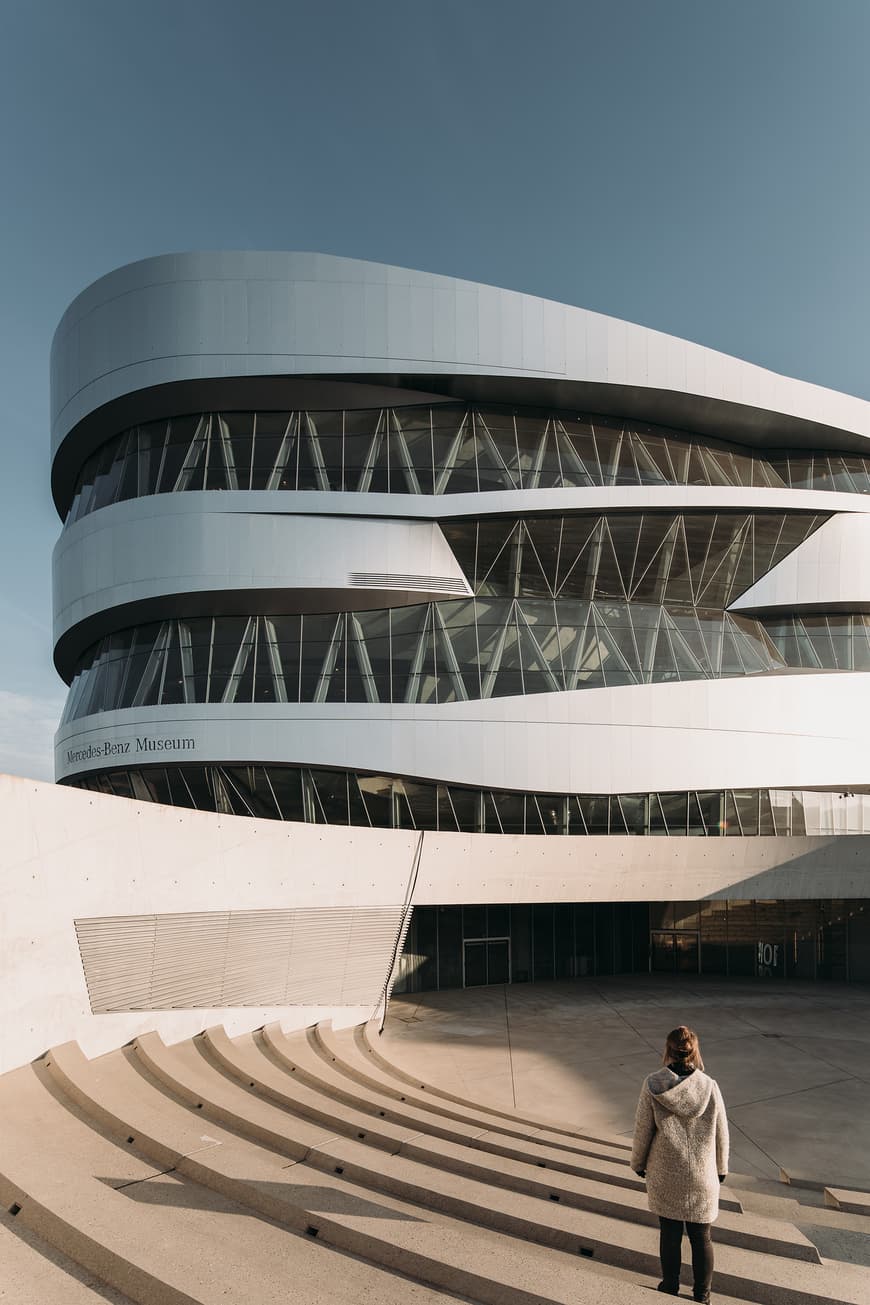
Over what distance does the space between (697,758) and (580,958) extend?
9.51m

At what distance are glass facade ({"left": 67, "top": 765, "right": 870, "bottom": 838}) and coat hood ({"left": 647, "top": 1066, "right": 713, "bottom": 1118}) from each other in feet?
66.4

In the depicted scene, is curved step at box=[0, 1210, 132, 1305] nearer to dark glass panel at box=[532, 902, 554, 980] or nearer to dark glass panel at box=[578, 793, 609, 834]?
dark glass panel at box=[578, 793, 609, 834]

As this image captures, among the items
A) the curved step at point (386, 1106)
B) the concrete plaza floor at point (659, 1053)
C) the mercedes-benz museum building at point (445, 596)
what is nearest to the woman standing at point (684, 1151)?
the curved step at point (386, 1106)

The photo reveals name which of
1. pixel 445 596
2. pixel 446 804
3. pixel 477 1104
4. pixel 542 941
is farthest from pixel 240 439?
pixel 477 1104

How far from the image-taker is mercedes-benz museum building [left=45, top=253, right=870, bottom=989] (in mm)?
26172

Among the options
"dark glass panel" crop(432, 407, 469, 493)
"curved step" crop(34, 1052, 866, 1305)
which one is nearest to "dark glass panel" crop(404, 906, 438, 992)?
"dark glass panel" crop(432, 407, 469, 493)

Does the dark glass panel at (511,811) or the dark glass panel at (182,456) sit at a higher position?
the dark glass panel at (182,456)

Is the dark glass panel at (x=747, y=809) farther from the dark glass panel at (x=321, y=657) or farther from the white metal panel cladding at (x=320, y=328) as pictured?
the white metal panel cladding at (x=320, y=328)

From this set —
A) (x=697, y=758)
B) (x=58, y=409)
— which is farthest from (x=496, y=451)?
(x=58, y=409)

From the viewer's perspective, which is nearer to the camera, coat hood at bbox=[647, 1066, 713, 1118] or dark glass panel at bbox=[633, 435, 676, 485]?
coat hood at bbox=[647, 1066, 713, 1118]

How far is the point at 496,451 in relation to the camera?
94.6 ft

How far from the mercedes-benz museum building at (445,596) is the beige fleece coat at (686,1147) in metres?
17.8

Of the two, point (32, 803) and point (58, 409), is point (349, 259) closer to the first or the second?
point (58, 409)

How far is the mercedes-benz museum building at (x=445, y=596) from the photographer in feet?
85.9
